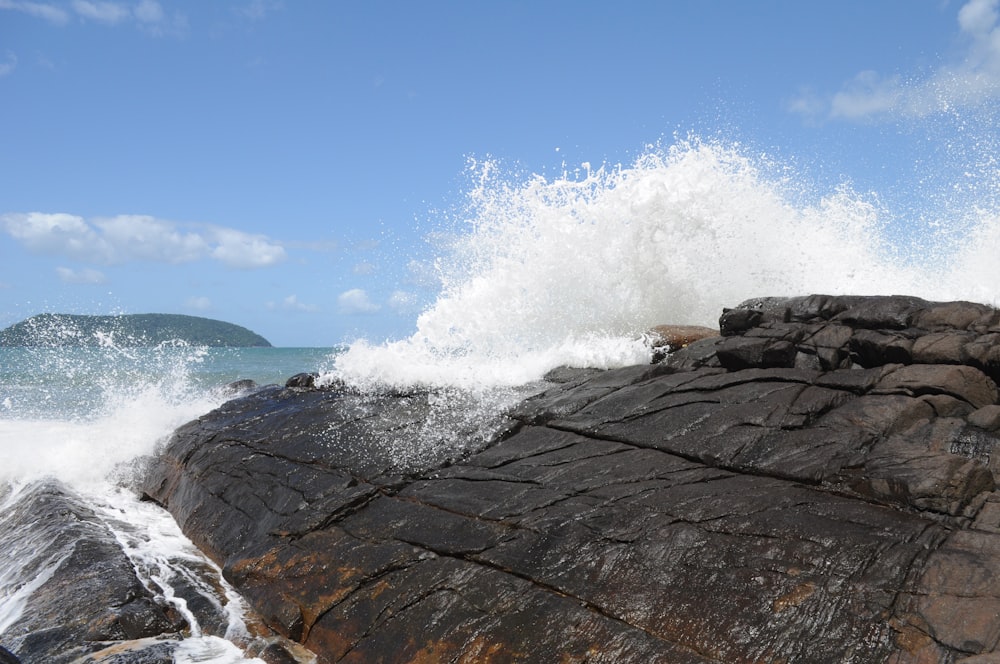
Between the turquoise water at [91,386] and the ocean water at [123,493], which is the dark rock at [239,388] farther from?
→ the turquoise water at [91,386]

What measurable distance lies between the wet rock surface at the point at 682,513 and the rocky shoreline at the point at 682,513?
16mm

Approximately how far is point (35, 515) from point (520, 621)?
650 cm

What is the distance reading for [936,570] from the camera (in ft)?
13.3

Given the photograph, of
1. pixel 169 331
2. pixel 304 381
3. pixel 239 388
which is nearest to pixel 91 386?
pixel 239 388

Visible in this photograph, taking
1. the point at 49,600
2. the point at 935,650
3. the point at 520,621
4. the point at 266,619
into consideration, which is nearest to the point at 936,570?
the point at 935,650

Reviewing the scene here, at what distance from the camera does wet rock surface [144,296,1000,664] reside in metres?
4.13

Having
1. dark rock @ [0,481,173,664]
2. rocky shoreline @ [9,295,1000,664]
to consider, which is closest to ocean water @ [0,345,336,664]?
dark rock @ [0,481,173,664]

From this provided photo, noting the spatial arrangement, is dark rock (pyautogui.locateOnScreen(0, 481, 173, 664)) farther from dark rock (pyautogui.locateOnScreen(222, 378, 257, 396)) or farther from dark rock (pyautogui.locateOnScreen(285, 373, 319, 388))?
dark rock (pyautogui.locateOnScreen(222, 378, 257, 396))

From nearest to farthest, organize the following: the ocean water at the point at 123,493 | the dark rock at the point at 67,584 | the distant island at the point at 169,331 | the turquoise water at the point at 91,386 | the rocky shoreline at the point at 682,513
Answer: the rocky shoreline at the point at 682,513 → the dark rock at the point at 67,584 → the ocean water at the point at 123,493 → the turquoise water at the point at 91,386 → the distant island at the point at 169,331

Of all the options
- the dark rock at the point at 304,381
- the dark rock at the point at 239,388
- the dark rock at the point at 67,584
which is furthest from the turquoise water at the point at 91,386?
the dark rock at the point at 67,584

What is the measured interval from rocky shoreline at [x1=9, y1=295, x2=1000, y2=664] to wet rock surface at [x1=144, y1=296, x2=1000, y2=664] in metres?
0.02

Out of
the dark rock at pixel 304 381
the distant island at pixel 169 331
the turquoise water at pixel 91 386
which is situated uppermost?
the distant island at pixel 169 331

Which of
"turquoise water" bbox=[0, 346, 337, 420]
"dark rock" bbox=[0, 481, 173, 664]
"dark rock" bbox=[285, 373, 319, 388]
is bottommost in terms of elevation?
"dark rock" bbox=[0, 481, 173, 664]

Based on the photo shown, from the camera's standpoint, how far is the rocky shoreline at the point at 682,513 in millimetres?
4125
